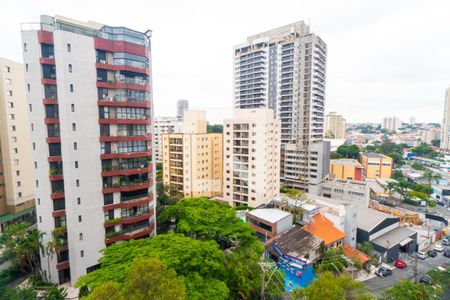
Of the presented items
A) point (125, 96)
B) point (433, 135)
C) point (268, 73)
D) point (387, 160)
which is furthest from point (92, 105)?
point (433, 135)

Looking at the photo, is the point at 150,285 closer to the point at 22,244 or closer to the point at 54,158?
the point at 54,158

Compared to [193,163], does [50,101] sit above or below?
above

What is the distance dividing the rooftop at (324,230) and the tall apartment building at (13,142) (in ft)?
153

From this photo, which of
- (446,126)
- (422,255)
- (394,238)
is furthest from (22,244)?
(446,126)

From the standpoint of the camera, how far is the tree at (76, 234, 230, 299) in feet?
49.0

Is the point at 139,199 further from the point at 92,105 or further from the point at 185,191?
the point at 185,191

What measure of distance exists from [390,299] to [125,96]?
29.4 meters

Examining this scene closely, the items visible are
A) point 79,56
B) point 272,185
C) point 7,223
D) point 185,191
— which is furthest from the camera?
point 185,191

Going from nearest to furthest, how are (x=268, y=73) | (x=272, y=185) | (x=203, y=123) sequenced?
1. (x=272, y=185)
2. (x=203, y=123)
3. (x=268, y=73)

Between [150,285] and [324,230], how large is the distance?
1075 inches

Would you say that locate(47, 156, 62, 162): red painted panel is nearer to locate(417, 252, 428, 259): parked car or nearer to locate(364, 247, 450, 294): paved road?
locate(364, 247, 450, 294): paved road

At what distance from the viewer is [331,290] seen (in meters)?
13.1

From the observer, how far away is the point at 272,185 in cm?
4931

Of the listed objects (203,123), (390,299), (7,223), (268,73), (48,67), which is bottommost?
(7,223)
